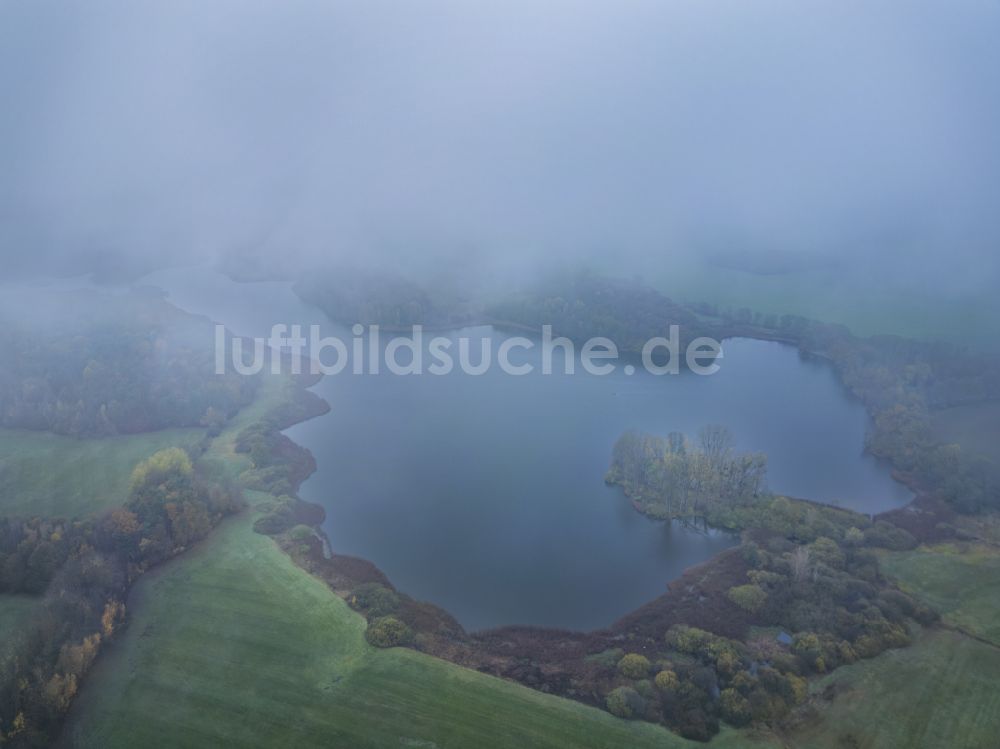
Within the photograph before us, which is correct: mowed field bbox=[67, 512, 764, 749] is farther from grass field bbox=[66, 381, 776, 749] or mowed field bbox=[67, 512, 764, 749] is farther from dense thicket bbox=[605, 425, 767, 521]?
dense thicket bbox=[605, 425, 767, 521]

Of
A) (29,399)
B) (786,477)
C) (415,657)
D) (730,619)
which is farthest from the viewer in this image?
(29,399)

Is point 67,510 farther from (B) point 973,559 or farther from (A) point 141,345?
(B) point 973,559

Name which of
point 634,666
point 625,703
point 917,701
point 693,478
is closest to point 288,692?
point 625,703

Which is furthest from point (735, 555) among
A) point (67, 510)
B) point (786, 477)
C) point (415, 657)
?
point (67, 510)

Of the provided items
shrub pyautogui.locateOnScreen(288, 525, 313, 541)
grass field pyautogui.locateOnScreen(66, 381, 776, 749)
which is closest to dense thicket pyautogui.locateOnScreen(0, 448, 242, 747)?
grass field pyautogui.locateOnScreen(66, 381, 776, 749)

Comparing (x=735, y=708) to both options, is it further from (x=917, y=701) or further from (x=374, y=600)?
(x=374, y=600)

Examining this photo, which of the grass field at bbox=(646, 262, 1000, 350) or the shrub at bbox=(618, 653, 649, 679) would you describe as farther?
the grass field at bbox=(646, 262, 1000, 350)
